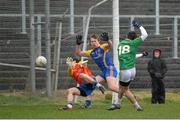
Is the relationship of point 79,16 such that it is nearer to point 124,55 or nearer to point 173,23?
point 173,23

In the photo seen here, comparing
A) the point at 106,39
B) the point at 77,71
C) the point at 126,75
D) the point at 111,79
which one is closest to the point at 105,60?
the point at 111,79

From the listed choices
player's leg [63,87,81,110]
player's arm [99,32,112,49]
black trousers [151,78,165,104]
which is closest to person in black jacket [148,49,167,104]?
black trousers [151,78,165,104]

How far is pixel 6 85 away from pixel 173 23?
5.59 metres

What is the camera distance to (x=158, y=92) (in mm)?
19766

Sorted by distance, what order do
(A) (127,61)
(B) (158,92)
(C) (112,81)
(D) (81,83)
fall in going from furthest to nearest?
(B) (158,92) < (D) (81,83) < (C) (112,81) < (A) (127,61)

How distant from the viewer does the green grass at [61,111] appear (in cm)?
1409

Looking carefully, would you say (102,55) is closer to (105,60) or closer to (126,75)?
(105,60)

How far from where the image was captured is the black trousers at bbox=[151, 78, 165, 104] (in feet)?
64.7

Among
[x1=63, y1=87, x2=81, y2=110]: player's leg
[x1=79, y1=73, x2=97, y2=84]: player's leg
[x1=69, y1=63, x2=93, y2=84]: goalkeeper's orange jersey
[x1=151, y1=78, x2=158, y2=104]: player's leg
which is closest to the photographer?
[x1=63, y1=87, x2=81, y2=110]: player's leg

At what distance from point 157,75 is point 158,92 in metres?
0.52

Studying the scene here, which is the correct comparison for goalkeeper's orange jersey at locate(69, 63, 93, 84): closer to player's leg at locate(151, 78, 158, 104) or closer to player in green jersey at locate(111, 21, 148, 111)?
player in green jersey at locate(111, 21, 148, 111)

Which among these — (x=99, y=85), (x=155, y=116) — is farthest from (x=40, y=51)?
(x=155, y=116)

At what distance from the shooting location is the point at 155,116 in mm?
14133

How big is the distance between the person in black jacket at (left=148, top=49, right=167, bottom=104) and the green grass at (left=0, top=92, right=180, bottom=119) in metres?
0.25
